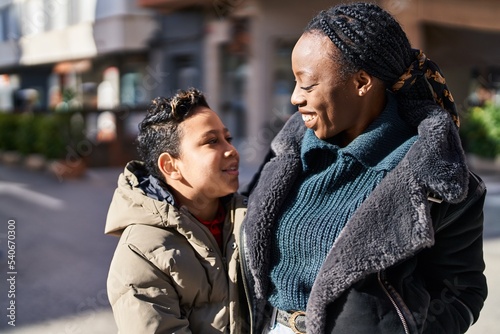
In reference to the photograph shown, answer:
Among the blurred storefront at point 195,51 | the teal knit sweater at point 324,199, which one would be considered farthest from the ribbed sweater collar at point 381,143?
the blurred storefront at point 195,51

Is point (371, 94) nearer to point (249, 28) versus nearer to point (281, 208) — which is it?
point (281, 208)

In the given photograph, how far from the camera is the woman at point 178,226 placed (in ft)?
4.69

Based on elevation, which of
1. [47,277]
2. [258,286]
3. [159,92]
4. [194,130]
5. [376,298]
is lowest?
[159,92]

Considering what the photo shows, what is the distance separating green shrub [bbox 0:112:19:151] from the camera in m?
12.7

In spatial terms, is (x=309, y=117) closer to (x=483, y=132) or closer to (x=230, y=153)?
(x=230, y=153)

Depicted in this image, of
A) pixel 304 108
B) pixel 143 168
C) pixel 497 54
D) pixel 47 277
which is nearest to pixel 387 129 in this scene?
pixel 304 108

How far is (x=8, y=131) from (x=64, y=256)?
7887 mm

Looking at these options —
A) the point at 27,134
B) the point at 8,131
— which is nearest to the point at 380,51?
the point at 27,134

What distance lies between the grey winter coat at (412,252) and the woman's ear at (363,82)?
0.46ft

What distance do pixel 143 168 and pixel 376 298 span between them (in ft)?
2.58

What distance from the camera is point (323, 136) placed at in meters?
1.36

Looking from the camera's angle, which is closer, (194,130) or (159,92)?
(194,130)

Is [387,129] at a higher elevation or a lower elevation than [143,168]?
higher

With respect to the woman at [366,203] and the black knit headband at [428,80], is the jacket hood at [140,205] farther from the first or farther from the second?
the black knit headband at [428,80]
